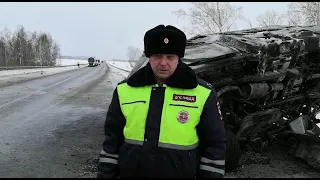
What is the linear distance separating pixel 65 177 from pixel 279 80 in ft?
11.4

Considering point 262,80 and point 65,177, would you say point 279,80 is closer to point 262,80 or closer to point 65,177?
point 262,80

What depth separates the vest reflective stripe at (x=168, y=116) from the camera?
6.46ft

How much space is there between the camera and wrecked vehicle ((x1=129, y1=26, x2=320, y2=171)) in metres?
4.80

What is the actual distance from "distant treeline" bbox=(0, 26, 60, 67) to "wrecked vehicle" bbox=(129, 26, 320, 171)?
217 feet

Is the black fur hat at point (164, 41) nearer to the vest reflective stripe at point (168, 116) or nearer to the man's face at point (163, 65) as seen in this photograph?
the man's face at point (163, 65)

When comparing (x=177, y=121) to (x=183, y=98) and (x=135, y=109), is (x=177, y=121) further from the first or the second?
(x=135, y=109)

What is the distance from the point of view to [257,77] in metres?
4.97

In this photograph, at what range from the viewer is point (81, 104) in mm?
10992

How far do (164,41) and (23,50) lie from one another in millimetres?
82120

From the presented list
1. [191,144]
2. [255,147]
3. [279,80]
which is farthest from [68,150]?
[191,144]

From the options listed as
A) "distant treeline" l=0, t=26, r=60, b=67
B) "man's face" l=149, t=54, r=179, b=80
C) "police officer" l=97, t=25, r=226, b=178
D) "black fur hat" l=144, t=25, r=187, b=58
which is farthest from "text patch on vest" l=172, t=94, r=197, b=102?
"distant treeline" l=0, t=26, r=60, b=67

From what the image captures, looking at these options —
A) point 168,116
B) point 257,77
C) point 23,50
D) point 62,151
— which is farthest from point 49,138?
point 23,50

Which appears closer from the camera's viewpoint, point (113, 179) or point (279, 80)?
point (113, 179)

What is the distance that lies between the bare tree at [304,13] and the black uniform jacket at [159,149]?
32.4 m
